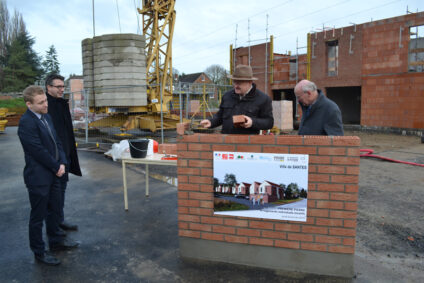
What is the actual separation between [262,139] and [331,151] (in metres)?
0.61

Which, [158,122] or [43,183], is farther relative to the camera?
[158,122]

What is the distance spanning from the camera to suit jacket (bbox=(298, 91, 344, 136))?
11.7 feet

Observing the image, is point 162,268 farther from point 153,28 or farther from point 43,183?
point 153,28

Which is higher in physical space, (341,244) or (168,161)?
(168,161)

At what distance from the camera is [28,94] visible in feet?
10.8

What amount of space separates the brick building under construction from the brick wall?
1700cm

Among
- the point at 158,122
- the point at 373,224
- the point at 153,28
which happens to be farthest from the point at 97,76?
the point at 373,224

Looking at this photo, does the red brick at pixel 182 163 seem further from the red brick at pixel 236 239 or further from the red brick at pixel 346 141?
the red brick at pixel 346 141

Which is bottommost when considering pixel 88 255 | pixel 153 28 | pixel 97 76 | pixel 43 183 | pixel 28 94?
pixel 88 255

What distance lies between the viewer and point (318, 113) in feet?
12.1

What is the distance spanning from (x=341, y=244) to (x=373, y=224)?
1.83 m

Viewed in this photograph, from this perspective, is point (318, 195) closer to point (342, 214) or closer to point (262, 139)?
point (342, 214)

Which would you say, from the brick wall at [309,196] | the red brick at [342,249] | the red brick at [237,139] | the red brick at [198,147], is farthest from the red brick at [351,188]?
the red brick at [198,147]

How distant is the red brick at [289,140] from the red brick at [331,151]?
0.19 metres
